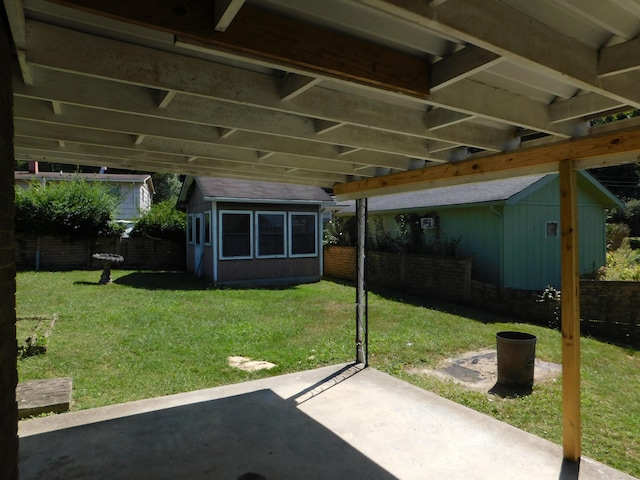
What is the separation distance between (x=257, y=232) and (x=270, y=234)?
0.46 metres

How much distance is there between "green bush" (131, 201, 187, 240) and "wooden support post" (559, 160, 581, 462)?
1645 centimetres

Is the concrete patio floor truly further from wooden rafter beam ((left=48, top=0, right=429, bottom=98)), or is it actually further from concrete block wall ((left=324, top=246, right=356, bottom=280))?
concrete block wall ((left=324, top=246, right=356, bottom=280))

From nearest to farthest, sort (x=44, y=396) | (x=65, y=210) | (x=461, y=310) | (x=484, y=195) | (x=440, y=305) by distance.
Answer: (x=44, y=396) → (x=461, y=310) → (x=440, y=305) → (x=484, y=195) → (x=65, y=210)

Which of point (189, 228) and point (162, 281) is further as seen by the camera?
point (189, 228)

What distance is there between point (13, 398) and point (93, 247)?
1626 centimetres

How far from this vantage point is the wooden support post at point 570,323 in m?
3.24

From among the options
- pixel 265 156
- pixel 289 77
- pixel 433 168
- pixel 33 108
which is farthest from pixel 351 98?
pixel 33 108

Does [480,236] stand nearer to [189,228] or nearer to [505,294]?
[505,294]

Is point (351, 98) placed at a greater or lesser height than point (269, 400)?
greater

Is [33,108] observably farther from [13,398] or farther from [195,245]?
[195,245]

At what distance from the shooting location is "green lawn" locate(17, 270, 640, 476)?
4500 millimetres

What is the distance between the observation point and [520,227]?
11.2 m

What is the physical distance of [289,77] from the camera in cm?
245

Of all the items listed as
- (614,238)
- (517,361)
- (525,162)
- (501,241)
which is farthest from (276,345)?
(614,238)
